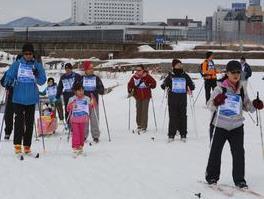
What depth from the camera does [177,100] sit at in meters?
12.9

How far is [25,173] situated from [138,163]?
6.92ft

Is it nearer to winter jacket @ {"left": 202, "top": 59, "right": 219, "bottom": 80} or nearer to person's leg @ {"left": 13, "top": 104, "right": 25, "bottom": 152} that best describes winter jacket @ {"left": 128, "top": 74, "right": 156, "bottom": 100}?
winter jacket @ {"left": 202, "top": 59, "right": 219, "bottom": 80}

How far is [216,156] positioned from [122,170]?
1.87 metres

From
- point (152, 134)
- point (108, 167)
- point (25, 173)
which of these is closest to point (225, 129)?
point (108, 167)

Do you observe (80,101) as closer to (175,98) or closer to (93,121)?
(93,121)

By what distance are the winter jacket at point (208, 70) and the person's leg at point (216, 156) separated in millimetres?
10552

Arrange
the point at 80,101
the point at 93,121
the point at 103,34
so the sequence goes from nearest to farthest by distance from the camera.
→ the point at 80,101 < the point at 93,121 < the point at 103,34

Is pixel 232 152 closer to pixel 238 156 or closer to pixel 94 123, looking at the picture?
pixel 238 156

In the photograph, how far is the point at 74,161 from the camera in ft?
32.7

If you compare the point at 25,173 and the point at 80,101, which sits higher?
the point at 80,101

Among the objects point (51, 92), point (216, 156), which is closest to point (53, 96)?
point (51, 92)

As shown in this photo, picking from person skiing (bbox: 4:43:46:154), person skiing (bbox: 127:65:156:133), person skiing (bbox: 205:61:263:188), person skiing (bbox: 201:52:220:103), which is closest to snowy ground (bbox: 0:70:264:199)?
person skiing (bbox: 205:61:263:188)

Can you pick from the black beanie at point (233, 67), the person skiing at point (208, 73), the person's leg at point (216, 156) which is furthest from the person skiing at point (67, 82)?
the black beanie at point (233, 67)

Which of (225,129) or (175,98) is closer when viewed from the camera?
(225,129)
